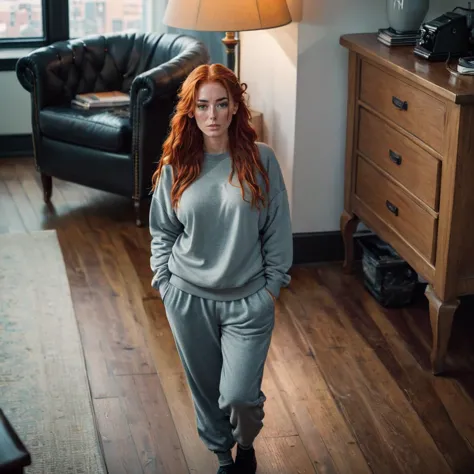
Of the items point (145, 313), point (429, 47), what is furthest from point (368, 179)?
point (145, 313)

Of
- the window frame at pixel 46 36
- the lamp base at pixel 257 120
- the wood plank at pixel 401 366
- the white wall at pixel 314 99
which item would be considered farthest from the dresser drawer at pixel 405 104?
the window frame at pixel 46 36

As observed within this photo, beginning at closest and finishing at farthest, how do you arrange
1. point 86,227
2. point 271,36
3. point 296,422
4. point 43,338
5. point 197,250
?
point 197,250 < point 296,422 < point 43,338 < point 271,36 < point 86,227

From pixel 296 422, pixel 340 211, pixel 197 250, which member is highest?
pixel 197 250

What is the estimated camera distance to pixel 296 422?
10.6 feet

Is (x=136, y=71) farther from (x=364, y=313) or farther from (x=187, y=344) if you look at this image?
(x=187, y=344)

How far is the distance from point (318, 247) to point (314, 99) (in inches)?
27.5

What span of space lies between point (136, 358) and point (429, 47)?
1.59m

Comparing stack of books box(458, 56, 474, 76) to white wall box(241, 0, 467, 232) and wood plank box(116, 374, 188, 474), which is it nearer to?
white wall box(241, 0, 467, 232)

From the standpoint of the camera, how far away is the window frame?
19.5ft

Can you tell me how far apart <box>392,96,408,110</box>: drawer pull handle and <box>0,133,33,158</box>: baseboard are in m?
3.01

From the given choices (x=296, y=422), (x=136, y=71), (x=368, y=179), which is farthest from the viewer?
(x=136, y=71)

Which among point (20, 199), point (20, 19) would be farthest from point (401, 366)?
point (20, 19)

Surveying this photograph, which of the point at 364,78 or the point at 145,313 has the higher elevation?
the point at 364,78

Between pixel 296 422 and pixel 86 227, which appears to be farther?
pixel 86 227
